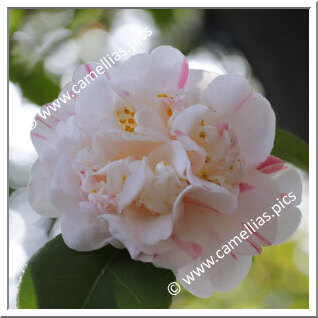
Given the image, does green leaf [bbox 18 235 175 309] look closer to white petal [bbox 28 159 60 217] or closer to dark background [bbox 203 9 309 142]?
white petal [bbox 28 159 60 217]

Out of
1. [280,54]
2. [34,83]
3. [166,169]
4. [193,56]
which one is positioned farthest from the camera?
[193,56]

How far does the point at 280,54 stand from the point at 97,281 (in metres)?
0.99

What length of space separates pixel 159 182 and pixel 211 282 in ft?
0.64

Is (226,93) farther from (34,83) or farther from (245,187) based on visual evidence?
(34,83)

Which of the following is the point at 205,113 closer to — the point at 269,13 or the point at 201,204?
the point at 201,204

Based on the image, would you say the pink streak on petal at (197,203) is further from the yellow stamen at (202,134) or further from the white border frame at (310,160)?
the white border frame at (310,160)

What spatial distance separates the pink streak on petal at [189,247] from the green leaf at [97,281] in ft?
0.21

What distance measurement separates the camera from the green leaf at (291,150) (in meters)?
0.95

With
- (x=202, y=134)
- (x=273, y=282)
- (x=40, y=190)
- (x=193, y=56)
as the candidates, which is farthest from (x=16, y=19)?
(x=273, y=282)

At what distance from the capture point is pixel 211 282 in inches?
29.3

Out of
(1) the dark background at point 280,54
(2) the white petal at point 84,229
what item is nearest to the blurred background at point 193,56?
(1) the dark background at point 280,54

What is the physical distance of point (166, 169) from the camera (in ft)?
2.14

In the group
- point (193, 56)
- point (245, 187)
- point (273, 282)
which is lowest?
point (273, 282)

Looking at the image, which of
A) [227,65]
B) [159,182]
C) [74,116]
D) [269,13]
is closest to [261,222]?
[159,182]
